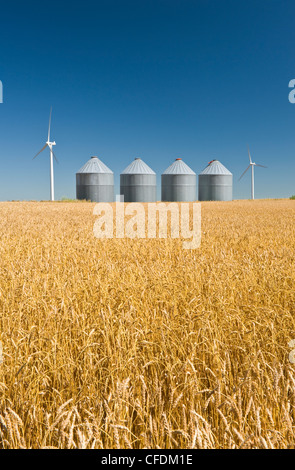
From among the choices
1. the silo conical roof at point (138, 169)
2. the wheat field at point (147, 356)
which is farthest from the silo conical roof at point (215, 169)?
the wheat field at point (147, 356)

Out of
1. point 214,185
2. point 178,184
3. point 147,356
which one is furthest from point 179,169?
point 147,356

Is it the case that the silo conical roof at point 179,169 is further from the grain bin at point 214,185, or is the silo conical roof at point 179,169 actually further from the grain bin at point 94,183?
the grain bin at point 94,183

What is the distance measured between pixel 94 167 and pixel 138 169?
6569 mm

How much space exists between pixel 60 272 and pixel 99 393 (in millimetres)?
3294

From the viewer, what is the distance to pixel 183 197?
54.4 m

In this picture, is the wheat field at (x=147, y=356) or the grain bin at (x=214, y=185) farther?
the grain bin at (x=214, y=185)

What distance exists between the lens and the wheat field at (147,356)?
178cm

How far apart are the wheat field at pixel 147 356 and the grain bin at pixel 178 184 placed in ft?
156

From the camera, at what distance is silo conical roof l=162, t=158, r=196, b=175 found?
5482 centimetres

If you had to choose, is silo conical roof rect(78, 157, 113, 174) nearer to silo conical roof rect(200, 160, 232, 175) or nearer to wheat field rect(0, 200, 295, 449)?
silo conical roof rect(200, 160, 232, 175)
